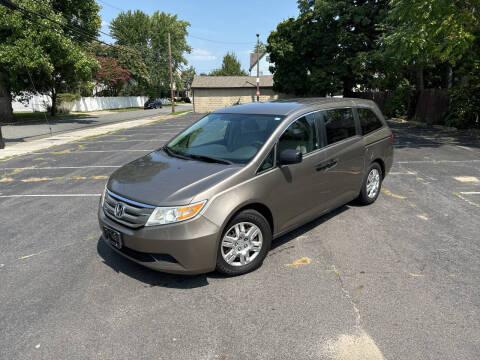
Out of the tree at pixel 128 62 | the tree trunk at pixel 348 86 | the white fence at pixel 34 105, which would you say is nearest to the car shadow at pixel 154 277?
the tree trunk at pixel 348 86

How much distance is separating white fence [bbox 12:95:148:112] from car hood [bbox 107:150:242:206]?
29.7 m

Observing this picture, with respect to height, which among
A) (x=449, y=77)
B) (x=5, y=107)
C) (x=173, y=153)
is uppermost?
(x=449, y=77)

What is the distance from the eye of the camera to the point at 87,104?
131 ft

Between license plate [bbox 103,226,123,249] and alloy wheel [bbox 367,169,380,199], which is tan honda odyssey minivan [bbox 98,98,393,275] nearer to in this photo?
license plate [bbox 103,226,123,249]

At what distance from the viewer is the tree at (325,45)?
84.3 feet

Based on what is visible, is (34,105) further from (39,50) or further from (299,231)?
(299,231)

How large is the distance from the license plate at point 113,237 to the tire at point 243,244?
3.26ft

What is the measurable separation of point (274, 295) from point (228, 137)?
2027 millimetres

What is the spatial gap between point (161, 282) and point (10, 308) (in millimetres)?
1364

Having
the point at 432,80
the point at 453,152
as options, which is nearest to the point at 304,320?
the point at 453,152

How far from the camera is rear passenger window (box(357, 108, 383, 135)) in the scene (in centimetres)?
529

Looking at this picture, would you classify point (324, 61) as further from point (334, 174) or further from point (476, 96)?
point (334, 174)

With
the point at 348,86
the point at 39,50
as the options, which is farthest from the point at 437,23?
the point at 39,50

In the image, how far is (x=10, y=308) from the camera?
122 inches
